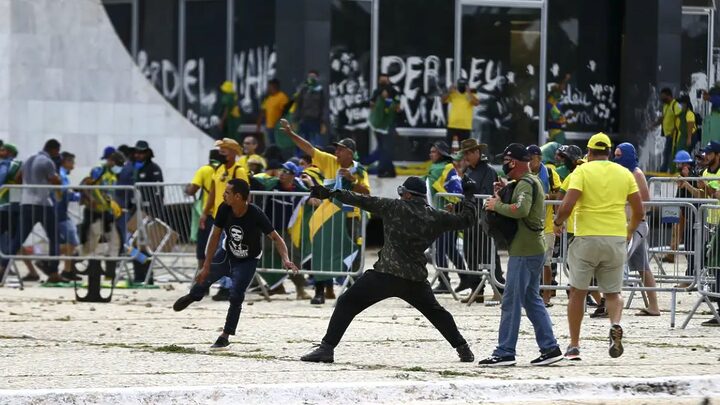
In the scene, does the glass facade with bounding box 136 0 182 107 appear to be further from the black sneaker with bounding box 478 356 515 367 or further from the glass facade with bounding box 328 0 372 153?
the black sneaker with bounding box 478 356 515 367

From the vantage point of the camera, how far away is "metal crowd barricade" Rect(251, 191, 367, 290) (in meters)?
18.3

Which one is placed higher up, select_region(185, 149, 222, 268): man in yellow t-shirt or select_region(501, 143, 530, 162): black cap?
select_region(501, 143, 530, 162): black cap

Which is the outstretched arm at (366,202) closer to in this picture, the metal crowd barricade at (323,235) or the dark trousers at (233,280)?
the dark trousers at (233,280)

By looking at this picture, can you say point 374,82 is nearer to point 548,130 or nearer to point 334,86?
point 334,86

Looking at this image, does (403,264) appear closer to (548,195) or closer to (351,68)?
(548,195)

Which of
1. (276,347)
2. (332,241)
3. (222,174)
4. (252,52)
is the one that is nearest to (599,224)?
(276,347)

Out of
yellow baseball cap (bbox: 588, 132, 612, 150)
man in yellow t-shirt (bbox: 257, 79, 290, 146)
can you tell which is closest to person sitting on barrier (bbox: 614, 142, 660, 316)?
yellow baseball cap (bbox: 588, 132, 612, 150)

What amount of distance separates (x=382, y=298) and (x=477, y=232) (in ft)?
17.7

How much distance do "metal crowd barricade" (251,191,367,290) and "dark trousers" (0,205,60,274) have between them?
3.48 meters

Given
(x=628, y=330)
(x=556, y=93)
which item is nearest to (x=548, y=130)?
(x=556, y=93)

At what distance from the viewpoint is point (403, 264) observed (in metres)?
12.4

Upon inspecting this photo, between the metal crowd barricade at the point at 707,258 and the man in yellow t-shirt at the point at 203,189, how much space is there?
6.01 metres

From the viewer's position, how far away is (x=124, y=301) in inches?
741

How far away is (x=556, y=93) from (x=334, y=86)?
4.11m
